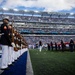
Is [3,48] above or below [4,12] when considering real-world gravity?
below

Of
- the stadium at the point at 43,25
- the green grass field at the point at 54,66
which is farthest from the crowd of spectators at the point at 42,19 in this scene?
the green grass field at the point at 54,66

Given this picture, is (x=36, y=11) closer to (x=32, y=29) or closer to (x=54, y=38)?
(x=32, y=29)

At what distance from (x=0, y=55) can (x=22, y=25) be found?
6676 cm

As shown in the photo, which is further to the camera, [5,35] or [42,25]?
[42,25]

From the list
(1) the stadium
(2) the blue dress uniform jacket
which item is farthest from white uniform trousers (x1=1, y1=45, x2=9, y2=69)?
(1) the stadium

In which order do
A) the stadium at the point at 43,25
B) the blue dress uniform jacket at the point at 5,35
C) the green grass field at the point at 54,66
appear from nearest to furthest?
the green grass field at the point at 54,66
the blue dress uniform jacket at the point at 5,35
the stadium at the point at 43,25

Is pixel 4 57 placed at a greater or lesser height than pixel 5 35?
lesser

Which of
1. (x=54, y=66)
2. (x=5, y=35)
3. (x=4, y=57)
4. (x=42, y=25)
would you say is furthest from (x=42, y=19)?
(x=4, y=57)

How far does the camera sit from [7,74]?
4098 mm

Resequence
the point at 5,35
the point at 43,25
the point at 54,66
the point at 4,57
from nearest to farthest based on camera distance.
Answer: the point at 4,57, the point at 5,35, the point at 54,66, the point at 43,25

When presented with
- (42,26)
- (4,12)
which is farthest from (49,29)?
(4,12)

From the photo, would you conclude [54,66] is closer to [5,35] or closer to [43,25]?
[5,35]

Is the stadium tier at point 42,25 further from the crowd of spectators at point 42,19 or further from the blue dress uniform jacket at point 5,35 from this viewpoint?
the blue dress uniform jacket at point 5,35

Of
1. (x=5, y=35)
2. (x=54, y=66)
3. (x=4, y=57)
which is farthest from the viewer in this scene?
(x=54, y=66)
